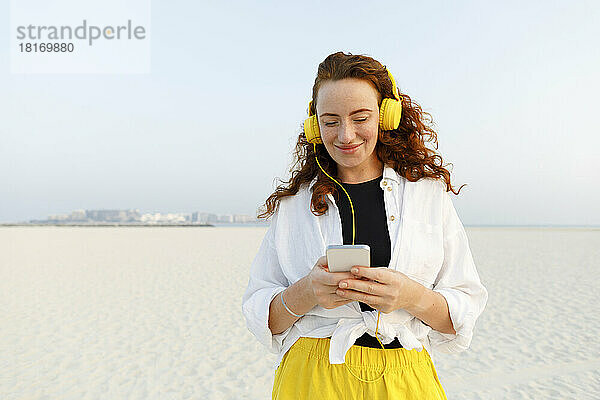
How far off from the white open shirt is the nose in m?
0.22

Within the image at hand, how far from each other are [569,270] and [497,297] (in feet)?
19.6

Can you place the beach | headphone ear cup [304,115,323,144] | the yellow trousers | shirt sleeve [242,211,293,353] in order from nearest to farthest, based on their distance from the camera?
the yellow trousers
shirt sleeve [242,211,293,353]
headphone ear cup [304,115,323,144]
the beach

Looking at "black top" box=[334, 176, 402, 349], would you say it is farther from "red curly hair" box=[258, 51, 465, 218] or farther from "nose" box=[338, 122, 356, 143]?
"nose" box=[338, 122, 356, 143]

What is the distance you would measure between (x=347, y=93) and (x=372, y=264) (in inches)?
22.6

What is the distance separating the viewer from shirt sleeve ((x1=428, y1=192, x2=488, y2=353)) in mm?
1585

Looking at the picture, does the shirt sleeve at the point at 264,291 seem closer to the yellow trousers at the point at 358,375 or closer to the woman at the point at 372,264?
the woman at the point at 372,264

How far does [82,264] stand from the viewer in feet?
54.4

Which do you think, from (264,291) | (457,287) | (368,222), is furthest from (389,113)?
(264,291)

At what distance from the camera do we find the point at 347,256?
1.38m

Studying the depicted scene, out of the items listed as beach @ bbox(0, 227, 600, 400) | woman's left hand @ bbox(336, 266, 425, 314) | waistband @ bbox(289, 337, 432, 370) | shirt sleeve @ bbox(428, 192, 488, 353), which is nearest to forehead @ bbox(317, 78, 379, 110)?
shirt sleeve @ bbox(428, 192, 488, 353)

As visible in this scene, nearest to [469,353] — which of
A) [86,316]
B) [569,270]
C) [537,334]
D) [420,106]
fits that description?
[537,334]

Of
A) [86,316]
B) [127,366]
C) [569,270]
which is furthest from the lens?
[569,270]

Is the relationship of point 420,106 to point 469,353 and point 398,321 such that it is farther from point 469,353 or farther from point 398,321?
point 469,353

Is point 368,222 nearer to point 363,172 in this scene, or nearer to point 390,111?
point 363,172
